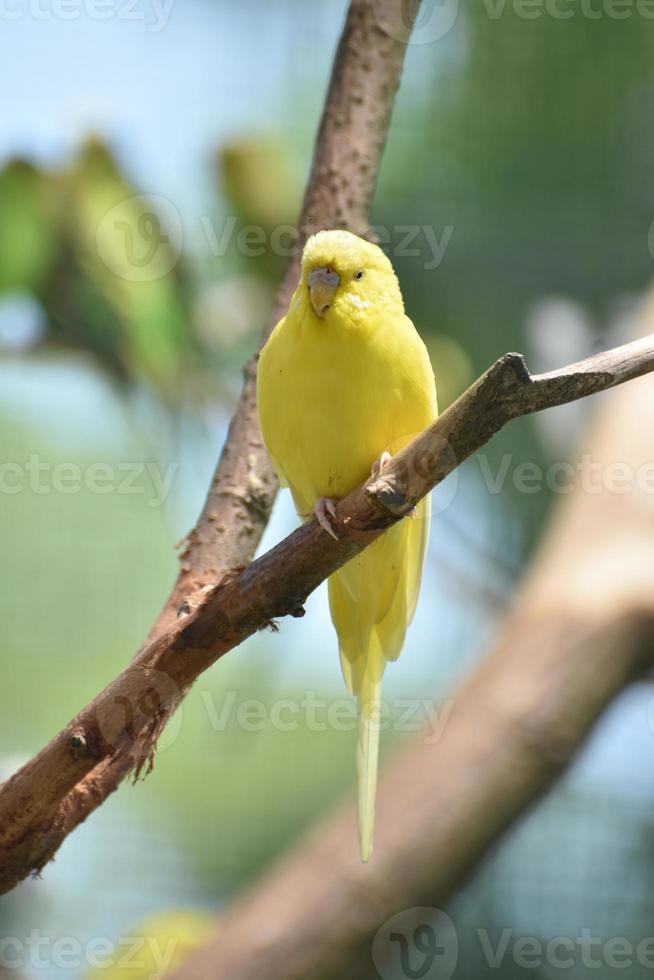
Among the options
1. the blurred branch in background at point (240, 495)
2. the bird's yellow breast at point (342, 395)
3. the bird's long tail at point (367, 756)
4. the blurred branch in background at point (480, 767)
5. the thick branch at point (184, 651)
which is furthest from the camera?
the blurred branch in background at point (480, 767)

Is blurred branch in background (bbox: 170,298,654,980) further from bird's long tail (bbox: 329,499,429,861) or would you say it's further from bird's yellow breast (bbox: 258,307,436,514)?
bird's yellow breast (bbox: 258,307,436,514)

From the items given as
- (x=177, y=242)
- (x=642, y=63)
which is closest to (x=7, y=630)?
(x=177, y=242)

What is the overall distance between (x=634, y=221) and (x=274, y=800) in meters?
2.30

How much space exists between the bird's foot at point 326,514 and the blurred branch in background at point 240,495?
234 mm

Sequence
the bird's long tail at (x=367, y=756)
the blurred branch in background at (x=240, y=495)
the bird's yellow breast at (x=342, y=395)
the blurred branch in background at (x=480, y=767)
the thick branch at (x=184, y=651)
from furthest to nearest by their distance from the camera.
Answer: the blurred branch in background at (x=480, y=767) < the bird's long tail at (x=367, y=756) < the bird's yellow breast at (x=342, y=395) < the blurred branch in background at (x=240, y=495) < the thick branch at (x=184, y=651)

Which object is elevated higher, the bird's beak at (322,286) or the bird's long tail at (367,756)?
the bird's beak at (322,286)

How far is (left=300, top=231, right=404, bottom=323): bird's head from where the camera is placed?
1702 millimetres

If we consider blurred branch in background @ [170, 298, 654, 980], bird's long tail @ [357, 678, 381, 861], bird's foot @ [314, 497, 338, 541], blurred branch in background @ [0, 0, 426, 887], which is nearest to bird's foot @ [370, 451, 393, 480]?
bird's foot @ [314, 497, 338, 541]

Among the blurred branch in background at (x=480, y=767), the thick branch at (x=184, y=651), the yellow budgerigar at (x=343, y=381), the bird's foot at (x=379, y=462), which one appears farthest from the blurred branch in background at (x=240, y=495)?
the blurred branch in background at (x=480, y=767)

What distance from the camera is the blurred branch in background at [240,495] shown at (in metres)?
1.52

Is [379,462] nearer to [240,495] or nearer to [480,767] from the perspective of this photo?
[240,495]

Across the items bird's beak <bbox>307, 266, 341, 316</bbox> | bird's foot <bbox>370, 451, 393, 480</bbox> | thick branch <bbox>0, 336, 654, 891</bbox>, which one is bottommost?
thick branch <bbox>0, 336, 654, 891</bbox>

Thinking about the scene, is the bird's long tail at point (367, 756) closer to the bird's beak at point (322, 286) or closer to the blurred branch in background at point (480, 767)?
the blurred branch in background at point (480, 767)

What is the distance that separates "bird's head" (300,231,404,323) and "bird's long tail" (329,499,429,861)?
36 cm
